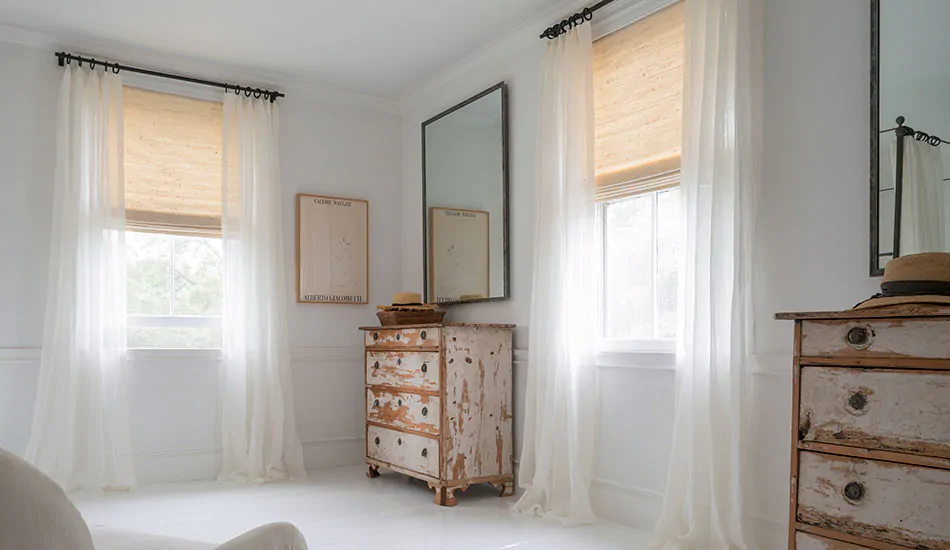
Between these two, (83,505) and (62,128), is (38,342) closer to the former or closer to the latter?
(83,505)

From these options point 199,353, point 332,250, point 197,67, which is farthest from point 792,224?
point 197,67

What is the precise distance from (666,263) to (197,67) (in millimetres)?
3322

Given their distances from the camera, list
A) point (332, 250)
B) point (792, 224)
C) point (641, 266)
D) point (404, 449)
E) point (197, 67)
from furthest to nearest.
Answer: point (332, 250)
point (197, 67)
point (404, 449)
point (641, 266)
point (792, 224)

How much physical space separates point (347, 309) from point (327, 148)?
1.19m

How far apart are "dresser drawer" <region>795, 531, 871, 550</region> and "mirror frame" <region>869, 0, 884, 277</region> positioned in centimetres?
97

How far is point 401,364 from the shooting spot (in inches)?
173

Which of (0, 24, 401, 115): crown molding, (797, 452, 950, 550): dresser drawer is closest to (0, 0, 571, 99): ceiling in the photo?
(0, 24, 401, 115): crown molding

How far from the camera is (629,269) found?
12.3 ft

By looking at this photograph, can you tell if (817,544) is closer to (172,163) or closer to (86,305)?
(86,305)

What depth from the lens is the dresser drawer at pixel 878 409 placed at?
5.83ft

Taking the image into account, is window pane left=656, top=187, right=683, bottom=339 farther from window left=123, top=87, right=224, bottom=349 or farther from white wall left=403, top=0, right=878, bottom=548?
window left=123, top=87, right=224, bottom=349

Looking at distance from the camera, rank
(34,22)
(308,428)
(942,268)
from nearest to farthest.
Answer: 1. (942,268)
2. (34,22)
3. (308,428)

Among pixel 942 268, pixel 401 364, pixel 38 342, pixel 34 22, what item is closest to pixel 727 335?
pixel 942 268

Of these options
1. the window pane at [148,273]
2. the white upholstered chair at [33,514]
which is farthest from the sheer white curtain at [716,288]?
the window pane at [148,273]
